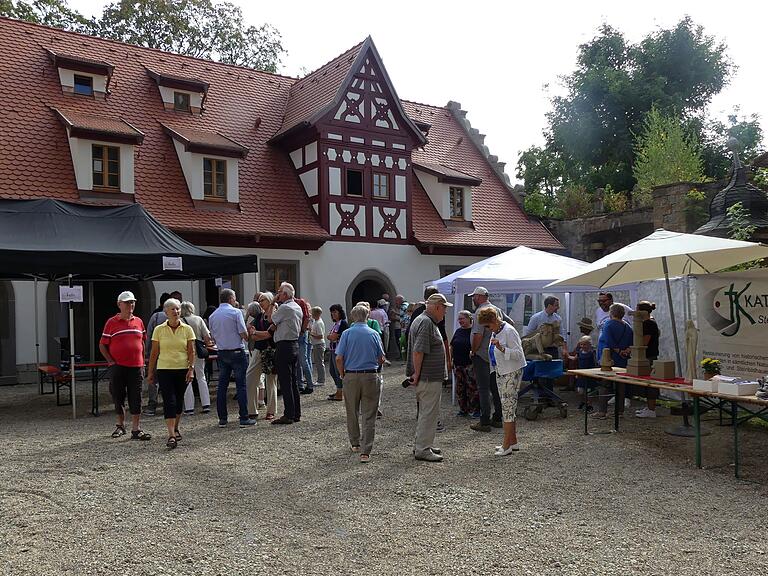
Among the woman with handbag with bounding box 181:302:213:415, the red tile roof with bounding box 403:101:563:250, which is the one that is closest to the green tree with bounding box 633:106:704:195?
the red tile roof with bounding box 403:101:563:250

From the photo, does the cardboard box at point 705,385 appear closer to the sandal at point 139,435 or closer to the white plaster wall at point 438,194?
the sandal at point 139,435

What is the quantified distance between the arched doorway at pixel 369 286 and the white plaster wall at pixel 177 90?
241 inches

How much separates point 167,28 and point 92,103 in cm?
978

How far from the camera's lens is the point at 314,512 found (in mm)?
5234

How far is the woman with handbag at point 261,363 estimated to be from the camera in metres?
8.89

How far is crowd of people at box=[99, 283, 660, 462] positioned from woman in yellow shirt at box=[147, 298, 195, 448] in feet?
0.04

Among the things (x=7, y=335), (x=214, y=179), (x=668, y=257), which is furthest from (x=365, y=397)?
(x=214, y=179)

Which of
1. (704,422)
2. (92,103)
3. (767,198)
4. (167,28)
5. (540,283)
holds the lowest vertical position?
(704,422)

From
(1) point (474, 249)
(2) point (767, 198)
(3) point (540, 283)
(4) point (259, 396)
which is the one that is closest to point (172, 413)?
(4) point (259, 396)

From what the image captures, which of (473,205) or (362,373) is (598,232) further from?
(362,373)

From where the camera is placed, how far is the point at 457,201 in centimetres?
2100

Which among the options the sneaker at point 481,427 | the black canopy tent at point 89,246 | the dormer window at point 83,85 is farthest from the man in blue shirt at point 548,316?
the dormer window at point 83,85

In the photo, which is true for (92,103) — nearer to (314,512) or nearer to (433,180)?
(433,180)

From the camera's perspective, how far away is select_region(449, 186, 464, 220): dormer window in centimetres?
2088
